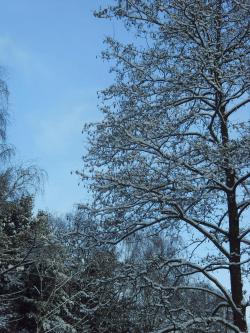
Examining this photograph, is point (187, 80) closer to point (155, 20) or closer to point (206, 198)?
point (155, 20)

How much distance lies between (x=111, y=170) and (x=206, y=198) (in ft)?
4.77

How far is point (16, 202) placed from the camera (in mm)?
16859

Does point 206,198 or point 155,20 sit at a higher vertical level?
point 155,20

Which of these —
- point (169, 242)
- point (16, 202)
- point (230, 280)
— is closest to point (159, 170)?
point (169, 242)

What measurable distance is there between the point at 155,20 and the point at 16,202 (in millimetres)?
9726

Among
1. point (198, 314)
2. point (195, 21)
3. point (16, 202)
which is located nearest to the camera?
point (198, 314)

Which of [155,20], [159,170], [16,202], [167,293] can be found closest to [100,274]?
[167,293]

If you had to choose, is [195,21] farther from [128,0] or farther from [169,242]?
[169,242]

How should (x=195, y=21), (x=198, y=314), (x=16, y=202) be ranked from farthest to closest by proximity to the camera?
1. (x=16, y=202)
2. (x=195, y=21)
3. (x=198, y=314)

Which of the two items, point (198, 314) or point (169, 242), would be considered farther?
point (169, 242)

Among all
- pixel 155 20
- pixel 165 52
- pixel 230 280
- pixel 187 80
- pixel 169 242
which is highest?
pixel 155 20

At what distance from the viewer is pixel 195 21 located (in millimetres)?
8102

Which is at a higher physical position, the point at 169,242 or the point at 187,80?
the point at 187,80

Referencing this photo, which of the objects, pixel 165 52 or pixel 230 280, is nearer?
pixel 230 280
